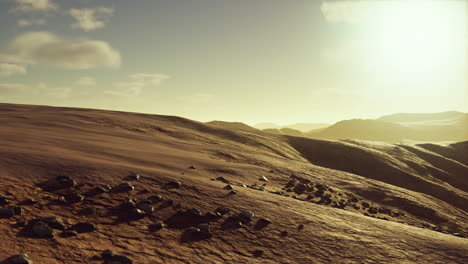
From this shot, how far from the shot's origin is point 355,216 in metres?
8.62

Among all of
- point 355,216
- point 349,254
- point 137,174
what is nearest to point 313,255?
point 349,254

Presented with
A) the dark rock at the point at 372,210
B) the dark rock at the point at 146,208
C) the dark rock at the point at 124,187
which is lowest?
the dark rock at the point at 372,210

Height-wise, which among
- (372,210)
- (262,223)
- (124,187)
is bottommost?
(372,210)

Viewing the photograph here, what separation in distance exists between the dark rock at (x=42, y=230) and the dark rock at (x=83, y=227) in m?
0.40

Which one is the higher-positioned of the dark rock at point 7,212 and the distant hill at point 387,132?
the distant hill at point 387,132

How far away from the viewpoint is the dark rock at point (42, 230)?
15.6 ft

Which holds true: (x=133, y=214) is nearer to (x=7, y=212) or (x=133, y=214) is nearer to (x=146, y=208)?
(x=146, y=208)

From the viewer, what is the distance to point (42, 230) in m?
4.80

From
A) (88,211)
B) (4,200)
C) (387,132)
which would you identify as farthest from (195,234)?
(387,132)

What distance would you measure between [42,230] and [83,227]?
64cm

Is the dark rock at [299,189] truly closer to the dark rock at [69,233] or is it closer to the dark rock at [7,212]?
the dark rock at [69,233]

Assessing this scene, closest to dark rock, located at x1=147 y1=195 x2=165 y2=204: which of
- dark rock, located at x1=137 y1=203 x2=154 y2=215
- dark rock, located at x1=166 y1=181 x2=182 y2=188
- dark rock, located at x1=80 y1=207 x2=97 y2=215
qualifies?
dark rock, located at x1=137 y1=203 x2=154 y2=215

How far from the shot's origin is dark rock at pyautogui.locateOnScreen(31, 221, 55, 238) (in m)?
4.76

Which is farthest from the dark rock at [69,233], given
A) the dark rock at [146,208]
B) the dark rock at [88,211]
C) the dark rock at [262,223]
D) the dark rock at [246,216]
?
the dark rock at [262,223]
